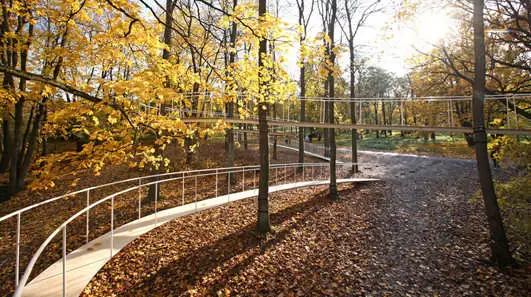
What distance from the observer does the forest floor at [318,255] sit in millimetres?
4094

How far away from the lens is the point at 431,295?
13.5 feet

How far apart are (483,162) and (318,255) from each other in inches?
152

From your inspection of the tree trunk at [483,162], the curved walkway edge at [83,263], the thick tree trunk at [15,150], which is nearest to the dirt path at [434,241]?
the tree trunk at [483,162]

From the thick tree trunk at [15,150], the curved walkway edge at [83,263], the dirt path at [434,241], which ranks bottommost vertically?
the dirt path at [434,241]

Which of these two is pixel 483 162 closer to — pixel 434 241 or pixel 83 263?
pixel 434 241

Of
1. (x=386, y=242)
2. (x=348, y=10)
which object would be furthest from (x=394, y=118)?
(x=386, y=242)

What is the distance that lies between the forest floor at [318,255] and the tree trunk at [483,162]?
1.25 feet

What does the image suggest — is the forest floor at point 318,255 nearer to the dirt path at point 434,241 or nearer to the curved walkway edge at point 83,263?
the dirt path at point 434,241

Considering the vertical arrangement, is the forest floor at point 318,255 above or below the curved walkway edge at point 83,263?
below

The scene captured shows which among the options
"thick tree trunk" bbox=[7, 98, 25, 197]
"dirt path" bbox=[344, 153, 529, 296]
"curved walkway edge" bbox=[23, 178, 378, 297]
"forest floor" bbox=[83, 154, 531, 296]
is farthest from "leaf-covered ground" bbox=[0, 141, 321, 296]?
"dirt path" bbox=[344, 153, 529, 296]

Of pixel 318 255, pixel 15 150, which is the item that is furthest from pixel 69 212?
pixel 318 255

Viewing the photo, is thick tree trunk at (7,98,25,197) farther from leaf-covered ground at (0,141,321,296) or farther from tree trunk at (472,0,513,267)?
tree trunk at (472,0,513,267)

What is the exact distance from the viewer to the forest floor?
13.4 feet

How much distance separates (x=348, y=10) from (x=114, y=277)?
46.1ft
